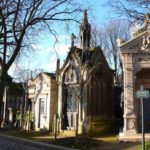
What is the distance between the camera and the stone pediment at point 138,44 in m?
21.7

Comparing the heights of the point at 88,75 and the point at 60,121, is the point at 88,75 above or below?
above

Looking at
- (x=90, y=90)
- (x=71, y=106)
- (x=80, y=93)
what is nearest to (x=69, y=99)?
(x=71, y=106)

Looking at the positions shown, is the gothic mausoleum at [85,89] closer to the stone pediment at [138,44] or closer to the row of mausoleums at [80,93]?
the row of mausoleums at [80,93]

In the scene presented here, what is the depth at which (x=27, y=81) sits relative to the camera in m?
34.1

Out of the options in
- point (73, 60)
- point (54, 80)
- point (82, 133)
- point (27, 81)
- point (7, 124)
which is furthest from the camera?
point (7, 124)

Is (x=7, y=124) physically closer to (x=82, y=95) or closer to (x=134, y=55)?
(x=82, y=95)

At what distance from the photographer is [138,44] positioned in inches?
860

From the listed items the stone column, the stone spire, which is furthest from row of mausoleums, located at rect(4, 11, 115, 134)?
the stone column

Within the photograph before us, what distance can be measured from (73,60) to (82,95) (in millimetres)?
2871

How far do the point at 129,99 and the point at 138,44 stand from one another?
306 cm

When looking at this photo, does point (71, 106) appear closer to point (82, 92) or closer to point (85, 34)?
point (82, 92)

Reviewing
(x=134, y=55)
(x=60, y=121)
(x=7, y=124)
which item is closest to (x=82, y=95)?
(x=60, y=121)

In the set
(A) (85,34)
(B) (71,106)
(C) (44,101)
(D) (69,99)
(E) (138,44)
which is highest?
(A) (85,34)

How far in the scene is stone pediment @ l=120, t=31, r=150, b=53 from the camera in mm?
21672
